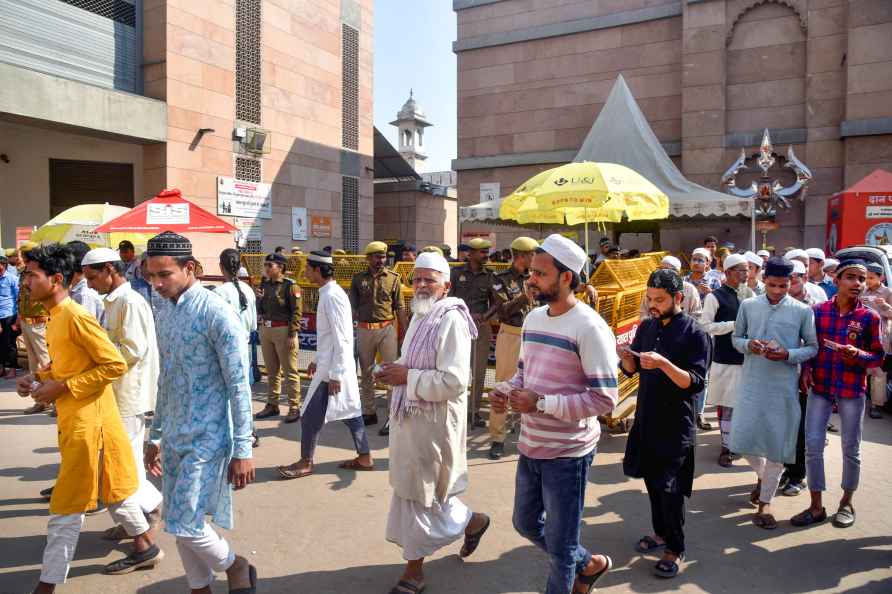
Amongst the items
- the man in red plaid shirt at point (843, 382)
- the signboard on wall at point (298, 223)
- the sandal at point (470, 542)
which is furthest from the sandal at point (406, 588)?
the signboard on wall at point (298, 223)

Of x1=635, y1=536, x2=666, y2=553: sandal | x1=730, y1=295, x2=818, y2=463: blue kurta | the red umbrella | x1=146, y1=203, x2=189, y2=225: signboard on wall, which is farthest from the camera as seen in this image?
x1=146, y1=203, x2=189, y2=225: signboard on wall

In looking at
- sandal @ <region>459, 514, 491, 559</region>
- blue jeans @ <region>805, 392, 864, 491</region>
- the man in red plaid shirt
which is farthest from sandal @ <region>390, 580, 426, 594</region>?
blue jeans @ <region>805, 392, 864, 491</region>

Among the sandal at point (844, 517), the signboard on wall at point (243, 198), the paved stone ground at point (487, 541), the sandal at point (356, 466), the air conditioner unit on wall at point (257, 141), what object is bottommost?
the paved stone ground at point (487, 541)

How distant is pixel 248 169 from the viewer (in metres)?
19.0

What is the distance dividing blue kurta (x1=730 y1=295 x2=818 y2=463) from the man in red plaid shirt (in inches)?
6.5

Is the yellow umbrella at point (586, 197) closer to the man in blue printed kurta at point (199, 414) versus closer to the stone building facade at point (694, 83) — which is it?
the man in blue printed kurta at point (199, 414)

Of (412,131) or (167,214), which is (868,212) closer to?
(167,214)

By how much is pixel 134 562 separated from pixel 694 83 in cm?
1989

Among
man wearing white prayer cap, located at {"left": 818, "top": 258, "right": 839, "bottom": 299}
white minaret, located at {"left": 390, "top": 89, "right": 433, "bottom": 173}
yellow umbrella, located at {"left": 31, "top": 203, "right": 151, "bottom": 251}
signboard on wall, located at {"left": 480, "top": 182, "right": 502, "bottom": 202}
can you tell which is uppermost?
white minaret, located at {"left": 390, "top": 89, "right": 433, "bottom": 173}

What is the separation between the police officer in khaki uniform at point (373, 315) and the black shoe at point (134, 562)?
3608 mm

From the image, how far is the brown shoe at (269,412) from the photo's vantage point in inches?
299

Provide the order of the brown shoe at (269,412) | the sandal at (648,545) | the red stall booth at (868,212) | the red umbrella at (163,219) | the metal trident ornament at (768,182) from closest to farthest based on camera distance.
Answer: the sandal at (648,545), the brown shoe at (269,412), the red umbrella at (163,219), the red stall booth at (868,212), the metal trident ornament at (768,182)

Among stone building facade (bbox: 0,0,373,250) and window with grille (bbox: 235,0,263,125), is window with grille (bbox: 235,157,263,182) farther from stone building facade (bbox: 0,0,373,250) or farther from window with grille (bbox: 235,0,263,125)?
window with grille (bbox: 235,0,263,125)

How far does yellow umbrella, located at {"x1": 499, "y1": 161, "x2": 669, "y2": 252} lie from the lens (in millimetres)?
7379
